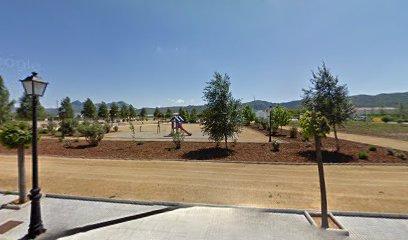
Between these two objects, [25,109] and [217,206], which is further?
[25,109]

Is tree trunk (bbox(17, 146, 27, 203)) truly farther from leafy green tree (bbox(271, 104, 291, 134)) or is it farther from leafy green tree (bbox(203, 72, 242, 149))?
leafy green tree (bbox(271, 104, 291, 134))

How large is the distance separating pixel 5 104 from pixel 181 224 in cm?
4172

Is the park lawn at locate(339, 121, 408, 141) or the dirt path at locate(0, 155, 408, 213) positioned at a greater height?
the park lawn at locate(339, 121, 408, 141)

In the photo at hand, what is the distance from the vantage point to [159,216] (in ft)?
21.9

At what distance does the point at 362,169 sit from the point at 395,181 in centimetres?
212

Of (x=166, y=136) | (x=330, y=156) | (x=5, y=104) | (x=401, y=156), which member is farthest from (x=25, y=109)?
(x=401, y=156)

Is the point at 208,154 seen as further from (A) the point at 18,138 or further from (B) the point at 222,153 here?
(A) the point at 18,138

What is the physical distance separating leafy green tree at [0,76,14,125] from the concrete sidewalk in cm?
3531

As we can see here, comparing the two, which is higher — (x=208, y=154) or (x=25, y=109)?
(x=25, y=109)

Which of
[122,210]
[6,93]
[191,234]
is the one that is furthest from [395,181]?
[6,93]

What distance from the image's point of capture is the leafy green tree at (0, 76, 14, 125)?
3281 centimetres

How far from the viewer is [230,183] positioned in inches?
388

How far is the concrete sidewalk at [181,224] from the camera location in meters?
5.58

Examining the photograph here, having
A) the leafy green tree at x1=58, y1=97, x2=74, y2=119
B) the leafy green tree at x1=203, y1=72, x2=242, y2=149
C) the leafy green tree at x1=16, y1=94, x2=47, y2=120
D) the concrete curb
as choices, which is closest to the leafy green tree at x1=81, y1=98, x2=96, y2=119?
the leafy green tree at x1=58, y1=97, x2=74, y2=119
